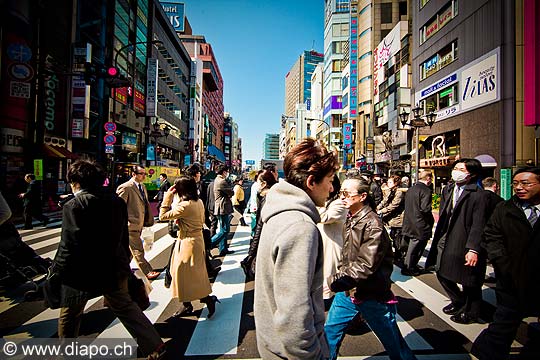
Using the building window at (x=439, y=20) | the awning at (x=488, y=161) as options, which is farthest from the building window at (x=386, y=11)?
the awning at (x=488, y=161)

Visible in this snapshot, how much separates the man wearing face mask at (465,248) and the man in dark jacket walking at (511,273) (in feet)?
1.88

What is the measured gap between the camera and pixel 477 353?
8.62ft

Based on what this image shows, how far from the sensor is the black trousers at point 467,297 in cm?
362

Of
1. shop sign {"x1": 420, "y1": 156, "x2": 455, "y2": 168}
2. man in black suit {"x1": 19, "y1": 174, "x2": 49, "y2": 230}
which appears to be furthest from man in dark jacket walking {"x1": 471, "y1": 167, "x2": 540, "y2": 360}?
shop sign {"x1": 420, "y1": 156, "x2": 455, "y2": 168}

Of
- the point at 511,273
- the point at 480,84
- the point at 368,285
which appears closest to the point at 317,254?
the point at 368,285

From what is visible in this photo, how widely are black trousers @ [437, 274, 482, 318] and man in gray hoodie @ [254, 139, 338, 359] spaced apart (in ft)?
10.4

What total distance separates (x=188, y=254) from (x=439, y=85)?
23680 mm

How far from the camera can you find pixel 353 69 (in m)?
41.6

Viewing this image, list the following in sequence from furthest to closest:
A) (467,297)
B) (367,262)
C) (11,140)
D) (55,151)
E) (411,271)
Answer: (55,151), (11,140), (411,271), (467,297), (367,262)

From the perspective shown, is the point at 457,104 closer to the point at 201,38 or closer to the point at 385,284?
the point at 385,284

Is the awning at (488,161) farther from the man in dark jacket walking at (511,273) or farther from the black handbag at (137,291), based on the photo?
the black handbag at (137,291)

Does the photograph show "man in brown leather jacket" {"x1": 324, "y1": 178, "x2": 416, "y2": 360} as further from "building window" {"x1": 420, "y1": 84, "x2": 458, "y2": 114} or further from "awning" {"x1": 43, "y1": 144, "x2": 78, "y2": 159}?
"building window" {"x1": 420, "y1": 84, "x2": 458, "y2": 114}

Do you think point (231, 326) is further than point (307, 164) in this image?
Yes

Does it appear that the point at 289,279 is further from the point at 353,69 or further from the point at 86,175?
the point at 353,69
